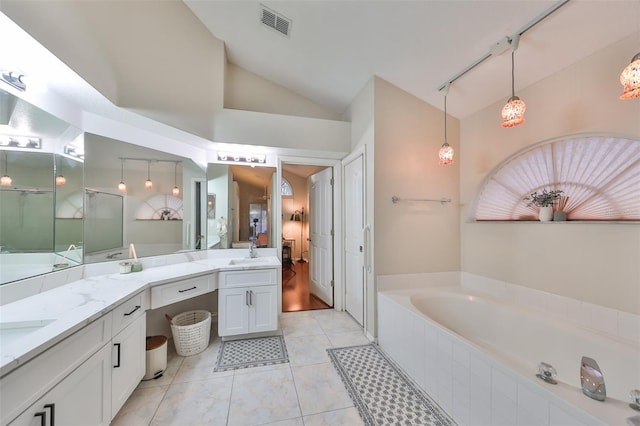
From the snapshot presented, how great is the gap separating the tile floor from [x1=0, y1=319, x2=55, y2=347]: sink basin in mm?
879

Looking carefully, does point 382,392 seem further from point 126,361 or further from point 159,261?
point 159,261

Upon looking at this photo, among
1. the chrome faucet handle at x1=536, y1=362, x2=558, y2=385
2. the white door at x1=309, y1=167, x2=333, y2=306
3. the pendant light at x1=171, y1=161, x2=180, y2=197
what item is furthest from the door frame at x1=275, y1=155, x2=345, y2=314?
the chrome faucet handle at x1=536, y1=362, x2=558, y2=385

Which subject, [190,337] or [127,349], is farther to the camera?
[190,337]

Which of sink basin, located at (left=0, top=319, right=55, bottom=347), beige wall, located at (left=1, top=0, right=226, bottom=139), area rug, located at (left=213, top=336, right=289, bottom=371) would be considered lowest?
area rug, located at (left=213, top=336, right=289, bottom=371)

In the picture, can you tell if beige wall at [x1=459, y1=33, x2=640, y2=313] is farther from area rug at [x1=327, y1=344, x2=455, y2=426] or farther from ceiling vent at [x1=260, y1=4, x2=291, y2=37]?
ceiling vent at [x1=260, y1=4, x2=291, y2=37]

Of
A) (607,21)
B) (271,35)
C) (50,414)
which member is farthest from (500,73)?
(50,414)

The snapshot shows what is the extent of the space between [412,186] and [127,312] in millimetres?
2723

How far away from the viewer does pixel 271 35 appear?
2.40m

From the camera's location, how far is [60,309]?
4.28 ft

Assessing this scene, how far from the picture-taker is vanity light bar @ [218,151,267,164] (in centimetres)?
304

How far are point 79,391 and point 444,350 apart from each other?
6.94 ft

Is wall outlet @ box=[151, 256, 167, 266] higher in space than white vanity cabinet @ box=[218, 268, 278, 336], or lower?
higher

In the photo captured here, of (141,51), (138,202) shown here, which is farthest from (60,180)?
(141,51)

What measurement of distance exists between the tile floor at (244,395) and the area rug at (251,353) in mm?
70
